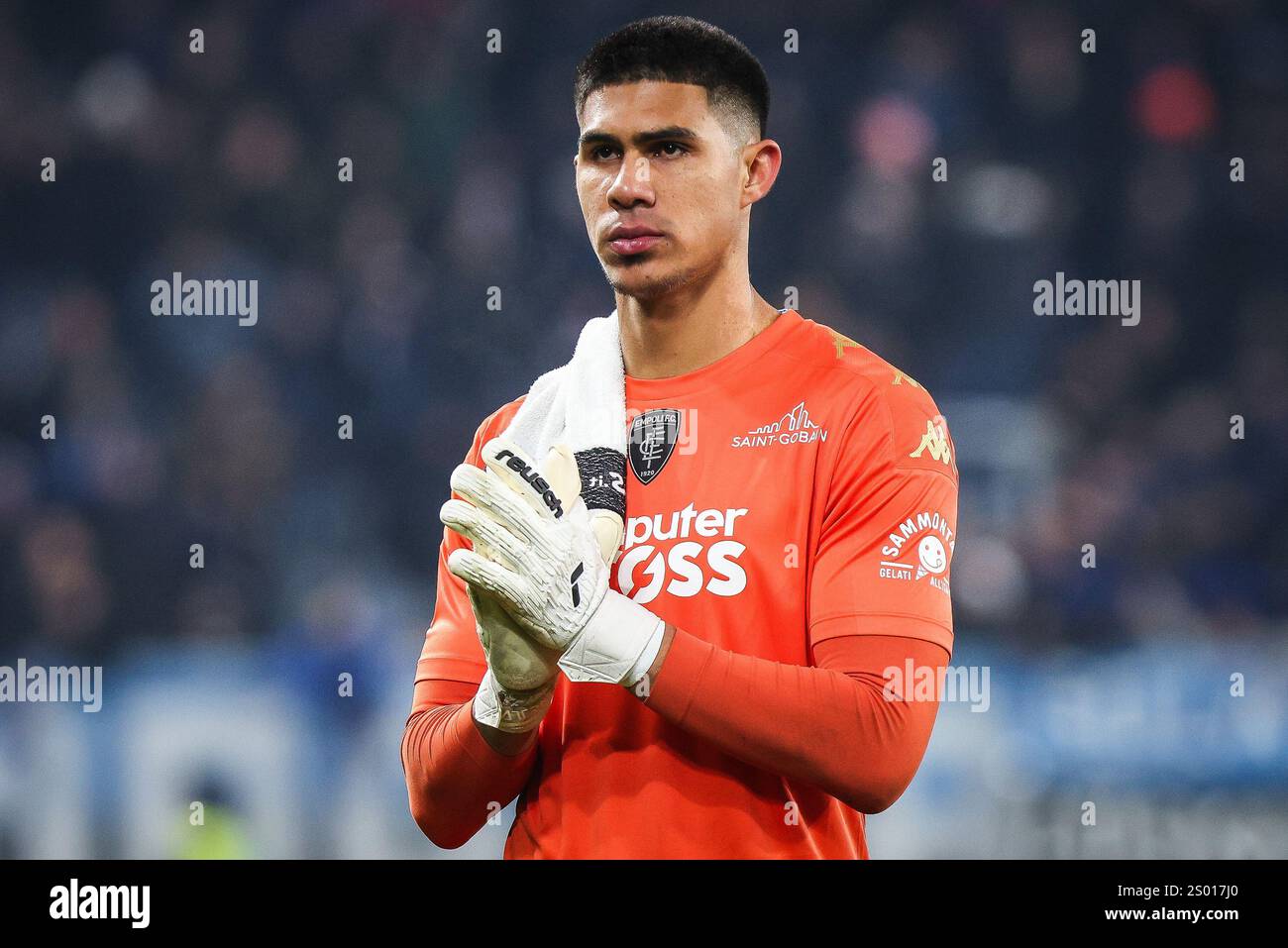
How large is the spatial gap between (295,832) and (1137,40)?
14.3ft

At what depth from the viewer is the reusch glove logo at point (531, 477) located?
1.98m

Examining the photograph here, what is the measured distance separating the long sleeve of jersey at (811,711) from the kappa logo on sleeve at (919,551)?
0.11 metres

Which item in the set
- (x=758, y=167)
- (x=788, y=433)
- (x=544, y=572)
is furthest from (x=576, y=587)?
(x=758, y=167)

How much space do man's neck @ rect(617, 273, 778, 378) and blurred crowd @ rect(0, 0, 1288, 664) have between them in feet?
8.36

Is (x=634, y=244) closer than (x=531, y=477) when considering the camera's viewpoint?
No

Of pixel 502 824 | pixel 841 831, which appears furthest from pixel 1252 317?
pixel 841 831

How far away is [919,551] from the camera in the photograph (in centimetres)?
216

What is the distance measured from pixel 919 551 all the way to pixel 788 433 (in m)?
0.29

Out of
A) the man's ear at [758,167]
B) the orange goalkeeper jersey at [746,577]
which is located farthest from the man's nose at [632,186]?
the orange goalkeeper jersey at [746,577]

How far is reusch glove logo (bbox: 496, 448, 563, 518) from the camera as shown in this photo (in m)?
1.98

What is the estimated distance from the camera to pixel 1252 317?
17.0 ft

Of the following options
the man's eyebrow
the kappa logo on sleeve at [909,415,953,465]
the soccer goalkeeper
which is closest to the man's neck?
the soccer goalkeeper

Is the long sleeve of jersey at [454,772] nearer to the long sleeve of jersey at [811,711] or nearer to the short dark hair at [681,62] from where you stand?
the long sleeve of jersey at [811,711]

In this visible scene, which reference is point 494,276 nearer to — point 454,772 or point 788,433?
point 788,433
